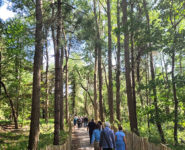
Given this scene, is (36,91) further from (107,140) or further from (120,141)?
(120,141)

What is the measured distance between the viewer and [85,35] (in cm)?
1055

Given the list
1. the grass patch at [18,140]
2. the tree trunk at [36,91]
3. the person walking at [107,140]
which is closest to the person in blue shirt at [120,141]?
Answer: the person walking at [107,140]

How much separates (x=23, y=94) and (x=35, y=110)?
8.62 meters

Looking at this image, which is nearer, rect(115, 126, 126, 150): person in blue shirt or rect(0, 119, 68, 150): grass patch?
rect(115, 126, 126, 150): person in blue shirt

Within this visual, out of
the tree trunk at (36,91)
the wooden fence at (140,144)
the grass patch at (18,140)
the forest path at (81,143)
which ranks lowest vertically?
the forest path at (81,143)

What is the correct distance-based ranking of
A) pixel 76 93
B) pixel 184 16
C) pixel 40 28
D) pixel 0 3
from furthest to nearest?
pixel 76 93, pixel 184 16, pixel 40 28, pixel 0 3

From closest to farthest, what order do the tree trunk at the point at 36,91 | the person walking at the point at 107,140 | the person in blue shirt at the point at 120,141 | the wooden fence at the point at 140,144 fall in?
the wooden fence at the point at 140,144
the person walking at the point at 107,140
the person in blue shirt at the point at 120,141
the tree trunk at the point at 36,91

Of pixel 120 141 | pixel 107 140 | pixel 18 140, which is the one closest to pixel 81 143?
pixel 18 140

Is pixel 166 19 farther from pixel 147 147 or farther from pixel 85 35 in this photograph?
pixel 147 147

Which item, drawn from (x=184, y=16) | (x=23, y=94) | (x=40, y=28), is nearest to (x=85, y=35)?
(x=40, y=28)

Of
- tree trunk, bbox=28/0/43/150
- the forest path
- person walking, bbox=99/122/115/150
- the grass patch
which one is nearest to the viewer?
person walking, bbox=99/122/115/150

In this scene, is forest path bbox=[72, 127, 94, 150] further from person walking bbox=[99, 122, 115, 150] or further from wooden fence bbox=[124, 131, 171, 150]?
person walking bbox=[99, 122, 115, 150]

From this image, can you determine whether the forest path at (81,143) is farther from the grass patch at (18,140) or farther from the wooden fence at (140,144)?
the wooden fence at (140,144)

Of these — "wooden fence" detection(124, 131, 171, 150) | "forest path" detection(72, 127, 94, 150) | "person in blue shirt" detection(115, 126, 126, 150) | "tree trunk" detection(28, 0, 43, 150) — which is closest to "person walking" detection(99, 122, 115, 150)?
"person in blue shirt" detection(115, 126, 126, 150)
